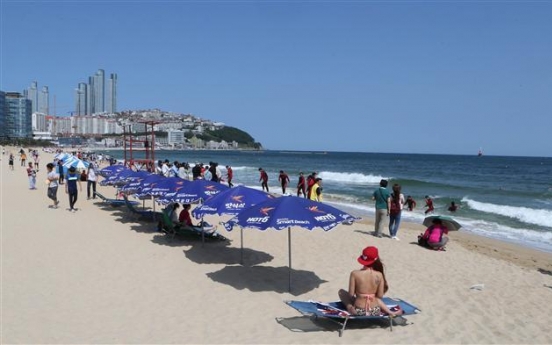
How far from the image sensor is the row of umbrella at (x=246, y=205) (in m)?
6.56

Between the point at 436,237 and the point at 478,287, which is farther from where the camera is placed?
the point at 436,237

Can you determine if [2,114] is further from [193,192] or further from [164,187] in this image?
[193,192]

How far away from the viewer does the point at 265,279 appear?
806 centimetres

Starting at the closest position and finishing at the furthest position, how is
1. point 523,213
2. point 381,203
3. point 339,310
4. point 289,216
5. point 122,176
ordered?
point 339,310, point 289,216, point 381,203, point 122,176, point 523,213

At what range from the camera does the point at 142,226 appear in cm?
1260

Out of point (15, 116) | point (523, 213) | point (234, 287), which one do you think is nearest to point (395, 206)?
point (234, 287)

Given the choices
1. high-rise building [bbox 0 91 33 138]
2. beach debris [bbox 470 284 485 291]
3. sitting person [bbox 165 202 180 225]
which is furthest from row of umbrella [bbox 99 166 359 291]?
high-rise building [bbox 0 91 33 138]

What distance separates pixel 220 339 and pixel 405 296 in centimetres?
335

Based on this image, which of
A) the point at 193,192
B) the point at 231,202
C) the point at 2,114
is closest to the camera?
the point at 231,202

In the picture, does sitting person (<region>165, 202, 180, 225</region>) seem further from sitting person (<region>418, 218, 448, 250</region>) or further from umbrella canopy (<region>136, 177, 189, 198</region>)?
sitting person (<region>418, 218, 448, 250</region>)

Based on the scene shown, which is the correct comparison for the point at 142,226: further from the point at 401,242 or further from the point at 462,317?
the point at 462,317

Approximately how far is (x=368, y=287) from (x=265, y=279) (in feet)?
9.04

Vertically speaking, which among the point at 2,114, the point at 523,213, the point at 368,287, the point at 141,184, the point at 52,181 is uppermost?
the point at 2,114

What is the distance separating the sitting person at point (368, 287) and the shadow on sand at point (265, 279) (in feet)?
5.63
